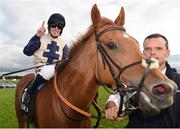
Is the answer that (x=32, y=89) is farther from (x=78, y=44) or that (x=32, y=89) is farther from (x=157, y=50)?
(x=157, y=50)

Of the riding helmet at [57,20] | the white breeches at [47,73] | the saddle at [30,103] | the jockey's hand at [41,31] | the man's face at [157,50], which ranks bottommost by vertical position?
the saddle at [30,103]

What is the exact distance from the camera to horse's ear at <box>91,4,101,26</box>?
15.3 ft

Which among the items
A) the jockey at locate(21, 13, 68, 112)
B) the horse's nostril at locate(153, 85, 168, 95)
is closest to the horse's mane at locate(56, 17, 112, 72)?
the jockey at locate(21, 13, 68, 112)

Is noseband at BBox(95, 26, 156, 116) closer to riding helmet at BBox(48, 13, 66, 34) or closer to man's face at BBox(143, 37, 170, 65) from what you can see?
man's face at BBox(143, 37, 170, 65)

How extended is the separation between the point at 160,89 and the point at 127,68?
0.59 m

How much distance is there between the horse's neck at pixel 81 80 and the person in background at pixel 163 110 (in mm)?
541

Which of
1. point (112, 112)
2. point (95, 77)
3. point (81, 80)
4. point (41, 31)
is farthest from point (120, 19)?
point (41, 31)

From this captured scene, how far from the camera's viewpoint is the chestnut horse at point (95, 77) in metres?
3.73

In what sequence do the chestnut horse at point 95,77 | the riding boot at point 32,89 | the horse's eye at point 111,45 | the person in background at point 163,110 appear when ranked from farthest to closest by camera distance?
the riding boot at point 32,89, the horse's eye at point 111,45, the person in background at point 163,110, the chestnut horse at point 95,77

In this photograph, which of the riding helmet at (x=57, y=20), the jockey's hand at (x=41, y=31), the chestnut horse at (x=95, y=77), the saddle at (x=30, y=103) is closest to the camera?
the chestnut horse at (x=95, y=77)

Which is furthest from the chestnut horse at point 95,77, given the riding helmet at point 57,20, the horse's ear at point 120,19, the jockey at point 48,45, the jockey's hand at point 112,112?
the riding helmet at point 57,20

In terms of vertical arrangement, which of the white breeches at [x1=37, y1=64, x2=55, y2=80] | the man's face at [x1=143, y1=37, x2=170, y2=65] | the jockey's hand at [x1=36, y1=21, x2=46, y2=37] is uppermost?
the jockey's hand at [x1=36, y1=21, x2=46, y2=37]

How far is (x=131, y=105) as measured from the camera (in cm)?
413

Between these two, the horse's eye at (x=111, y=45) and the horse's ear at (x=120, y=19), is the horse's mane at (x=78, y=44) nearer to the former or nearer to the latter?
the horse's ear at (x=120, y=19)
